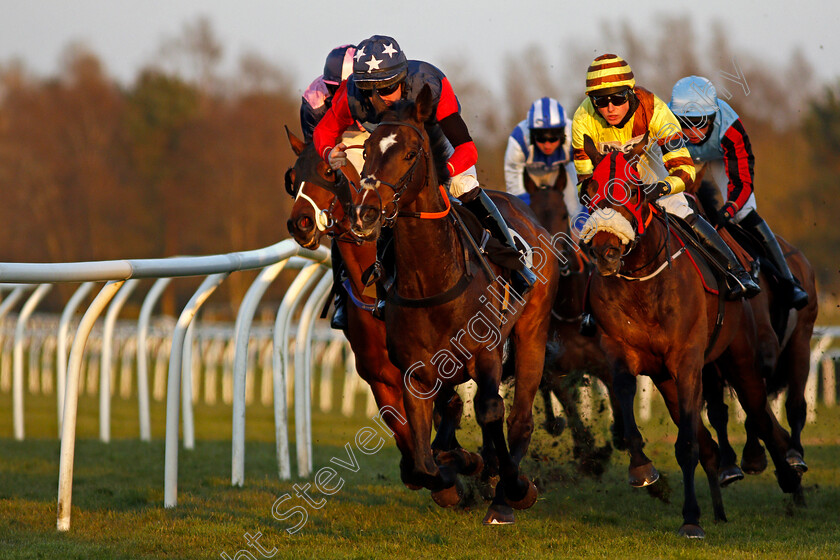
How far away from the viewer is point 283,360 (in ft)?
21.4

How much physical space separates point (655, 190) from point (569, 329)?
76.8 inches

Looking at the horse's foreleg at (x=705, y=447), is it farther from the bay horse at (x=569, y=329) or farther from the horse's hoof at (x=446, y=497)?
the horse's hoof at (x=446, y=497)

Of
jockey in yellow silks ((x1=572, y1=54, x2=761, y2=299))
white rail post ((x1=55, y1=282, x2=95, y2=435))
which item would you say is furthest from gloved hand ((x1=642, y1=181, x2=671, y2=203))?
white rail post ((x1=55, y1=282, x2=95, y2=435))

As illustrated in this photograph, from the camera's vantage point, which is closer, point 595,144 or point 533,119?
point 595,144

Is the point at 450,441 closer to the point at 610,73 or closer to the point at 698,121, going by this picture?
the point at 610,73

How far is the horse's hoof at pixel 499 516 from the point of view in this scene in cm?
484

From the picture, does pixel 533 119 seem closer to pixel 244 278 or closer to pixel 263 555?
pixel 263 555

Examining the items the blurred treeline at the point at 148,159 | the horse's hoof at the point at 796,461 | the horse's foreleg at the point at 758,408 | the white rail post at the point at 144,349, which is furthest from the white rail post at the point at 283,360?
the blurred treeline at the point at 148,159

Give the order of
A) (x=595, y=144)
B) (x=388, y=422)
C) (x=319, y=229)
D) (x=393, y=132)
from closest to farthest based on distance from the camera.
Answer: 1. (x=393, y=132)
2. (x=319, y=229)
3. (x=388, y=422)
4. (x=595, y=144)

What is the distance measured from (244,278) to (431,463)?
26.4 metres

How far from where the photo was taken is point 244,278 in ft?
99.2

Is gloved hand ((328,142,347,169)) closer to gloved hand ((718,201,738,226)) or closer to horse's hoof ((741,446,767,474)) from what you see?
gloved hand ((718,201,738,226))

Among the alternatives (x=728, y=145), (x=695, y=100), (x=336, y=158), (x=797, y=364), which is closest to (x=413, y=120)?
(x=336, y=158)

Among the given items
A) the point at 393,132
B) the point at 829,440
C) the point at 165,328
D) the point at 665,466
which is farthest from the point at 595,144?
the point at 165,328
